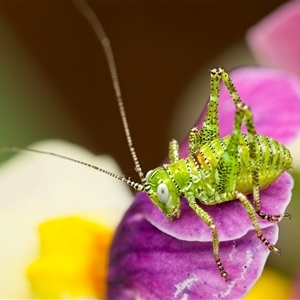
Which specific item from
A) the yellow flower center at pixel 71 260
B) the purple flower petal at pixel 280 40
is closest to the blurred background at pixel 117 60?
the purple flower petal at pixel 280 40

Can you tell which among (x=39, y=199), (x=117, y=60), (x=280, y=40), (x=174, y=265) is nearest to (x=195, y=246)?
(x=174, y=265)

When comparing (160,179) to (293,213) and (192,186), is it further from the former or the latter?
(293,213)

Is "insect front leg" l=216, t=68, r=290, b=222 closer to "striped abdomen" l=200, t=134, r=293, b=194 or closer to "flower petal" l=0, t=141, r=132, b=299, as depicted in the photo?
"striped abdomen" l=200, t=134, r=293, b=194

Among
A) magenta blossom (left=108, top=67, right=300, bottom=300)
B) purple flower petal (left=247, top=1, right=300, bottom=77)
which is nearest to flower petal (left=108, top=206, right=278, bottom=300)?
magenta blossom (left=108, top=67, right=300, bottom=300)

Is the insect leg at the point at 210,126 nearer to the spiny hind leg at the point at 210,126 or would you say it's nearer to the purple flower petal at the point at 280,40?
the spiny hind leg at the point at 210,126

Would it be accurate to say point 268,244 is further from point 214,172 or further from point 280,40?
A: point 280,40
